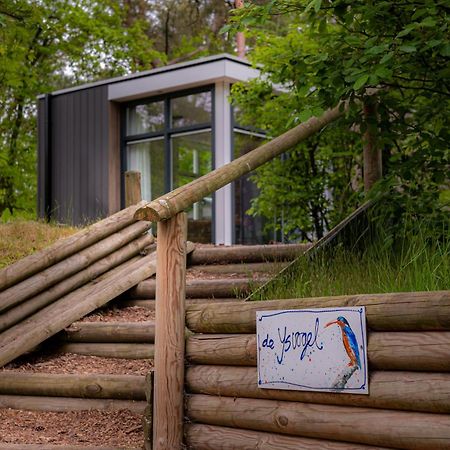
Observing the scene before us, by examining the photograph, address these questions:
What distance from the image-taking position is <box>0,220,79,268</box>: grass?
641 cm

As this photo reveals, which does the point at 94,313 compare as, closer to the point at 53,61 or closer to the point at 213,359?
the point at 213,359

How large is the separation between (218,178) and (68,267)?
7.26ft

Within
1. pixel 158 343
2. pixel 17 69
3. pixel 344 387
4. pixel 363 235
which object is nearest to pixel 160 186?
pixel 17 69

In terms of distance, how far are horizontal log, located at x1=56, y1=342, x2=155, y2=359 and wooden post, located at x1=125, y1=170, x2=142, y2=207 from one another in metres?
2.08

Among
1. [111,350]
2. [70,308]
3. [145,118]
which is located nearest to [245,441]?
[111,350]

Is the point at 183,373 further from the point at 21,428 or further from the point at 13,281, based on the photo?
the point at 13,281

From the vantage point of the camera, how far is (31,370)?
16.8ft

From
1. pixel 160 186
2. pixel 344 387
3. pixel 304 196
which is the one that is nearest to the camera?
pixel 344 387

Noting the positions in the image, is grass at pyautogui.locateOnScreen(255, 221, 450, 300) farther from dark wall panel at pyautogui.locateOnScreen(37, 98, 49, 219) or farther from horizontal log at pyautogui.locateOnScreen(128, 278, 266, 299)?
dark wall panel at pyautogui.locateOnScreen(37, 98, 49, 219)

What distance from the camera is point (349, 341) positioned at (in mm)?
3246

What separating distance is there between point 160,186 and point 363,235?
23.4 ft

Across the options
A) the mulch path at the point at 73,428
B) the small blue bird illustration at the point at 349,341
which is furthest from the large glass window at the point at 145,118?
the small blue bird illustration at the point at 349,341

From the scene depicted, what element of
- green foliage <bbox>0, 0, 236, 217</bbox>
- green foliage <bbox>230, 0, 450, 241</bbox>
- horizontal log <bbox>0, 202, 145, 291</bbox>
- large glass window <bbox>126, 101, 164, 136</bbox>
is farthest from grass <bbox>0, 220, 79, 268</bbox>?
green foliage <bbox>0, 0, 236, 217</bbox>

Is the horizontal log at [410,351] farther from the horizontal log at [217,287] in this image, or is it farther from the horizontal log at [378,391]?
the horizontal log at [217,287]
